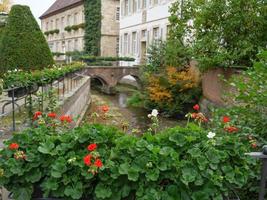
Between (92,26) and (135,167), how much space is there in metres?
33.3

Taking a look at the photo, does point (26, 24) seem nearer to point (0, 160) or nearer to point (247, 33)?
point (247, 33)

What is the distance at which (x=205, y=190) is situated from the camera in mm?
2584

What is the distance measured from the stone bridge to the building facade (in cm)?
841

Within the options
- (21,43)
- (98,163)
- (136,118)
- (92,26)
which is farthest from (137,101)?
(98,163)

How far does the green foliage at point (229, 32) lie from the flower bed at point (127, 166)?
952cm

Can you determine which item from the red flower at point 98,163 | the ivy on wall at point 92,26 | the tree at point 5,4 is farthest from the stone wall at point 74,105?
the tree at point 5,4

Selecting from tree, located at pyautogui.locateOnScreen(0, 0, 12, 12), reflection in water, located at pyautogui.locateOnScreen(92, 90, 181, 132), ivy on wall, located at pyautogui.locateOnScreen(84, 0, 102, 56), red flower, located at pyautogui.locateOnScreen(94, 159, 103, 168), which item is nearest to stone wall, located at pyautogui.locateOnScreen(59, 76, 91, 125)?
reflection in water, located at pyautogui.locateOnScreen(92, 90, 181, 132)

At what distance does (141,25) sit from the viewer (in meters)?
28.5

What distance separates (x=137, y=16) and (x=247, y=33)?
58.5ft

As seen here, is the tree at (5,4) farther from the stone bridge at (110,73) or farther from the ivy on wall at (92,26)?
the stone bridge at (110,73)

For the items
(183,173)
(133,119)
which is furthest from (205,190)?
(133,119)

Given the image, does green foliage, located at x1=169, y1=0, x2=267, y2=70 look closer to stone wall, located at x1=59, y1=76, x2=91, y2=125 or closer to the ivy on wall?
stone wall, located at x1=59, y1=76, x2=91, y2=125

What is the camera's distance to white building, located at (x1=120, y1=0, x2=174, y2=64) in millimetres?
24359

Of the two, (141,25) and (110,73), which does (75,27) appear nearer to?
(141,25)
